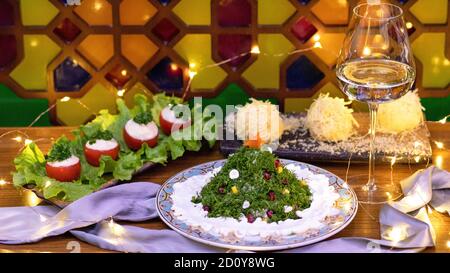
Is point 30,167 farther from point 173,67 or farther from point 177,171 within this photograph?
point 173,67

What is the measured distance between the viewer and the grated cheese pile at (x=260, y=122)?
5.80 feet

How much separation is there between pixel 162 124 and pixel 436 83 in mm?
695

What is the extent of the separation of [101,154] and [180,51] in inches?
17.2

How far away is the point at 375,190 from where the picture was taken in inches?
64.4

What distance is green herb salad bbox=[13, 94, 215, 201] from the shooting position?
1604mm

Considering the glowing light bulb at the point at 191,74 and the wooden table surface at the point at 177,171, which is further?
the glowing light bulb at the point at 191,74

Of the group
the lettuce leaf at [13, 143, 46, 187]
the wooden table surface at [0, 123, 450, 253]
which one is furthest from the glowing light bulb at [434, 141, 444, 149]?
the lettuce leaf at [13, 143, 46, 187]

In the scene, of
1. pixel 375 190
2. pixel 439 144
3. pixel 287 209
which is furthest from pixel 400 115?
pixel 287 209

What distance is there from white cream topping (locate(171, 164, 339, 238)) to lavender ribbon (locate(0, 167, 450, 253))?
37 mm

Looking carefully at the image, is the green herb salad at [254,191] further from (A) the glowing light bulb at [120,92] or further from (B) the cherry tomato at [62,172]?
(A) the glowing light bulb at [120,92]

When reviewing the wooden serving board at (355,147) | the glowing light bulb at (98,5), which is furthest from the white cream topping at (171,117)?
the glowing light bulb at (98,5)

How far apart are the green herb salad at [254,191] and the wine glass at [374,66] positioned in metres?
0.17

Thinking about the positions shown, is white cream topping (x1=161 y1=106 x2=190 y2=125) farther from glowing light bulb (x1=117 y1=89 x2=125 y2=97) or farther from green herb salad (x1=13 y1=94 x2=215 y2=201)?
glowing light bulb (x1=117 y1=89 x2=125 y2=97)
